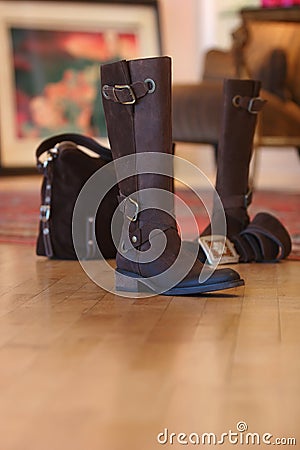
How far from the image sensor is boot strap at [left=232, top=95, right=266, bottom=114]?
71.4 inches

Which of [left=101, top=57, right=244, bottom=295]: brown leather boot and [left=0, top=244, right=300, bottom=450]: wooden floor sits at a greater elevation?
[left=101, top=57, right=244, bottom=295]: brown leather boot

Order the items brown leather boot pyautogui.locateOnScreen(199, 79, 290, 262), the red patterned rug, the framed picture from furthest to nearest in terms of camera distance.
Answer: the framed picture → the red patterned rug → brown leather boot pyautogui.locateOnScreen(199, 79, 290, 262)

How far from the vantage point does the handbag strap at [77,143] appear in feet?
6.05

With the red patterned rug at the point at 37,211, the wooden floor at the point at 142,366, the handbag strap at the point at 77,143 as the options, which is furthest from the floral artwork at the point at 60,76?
the wooden floor at the point at 142,366

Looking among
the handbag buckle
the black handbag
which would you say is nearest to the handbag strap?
the black handbag

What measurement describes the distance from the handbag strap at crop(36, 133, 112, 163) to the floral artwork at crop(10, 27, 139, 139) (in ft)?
9.77

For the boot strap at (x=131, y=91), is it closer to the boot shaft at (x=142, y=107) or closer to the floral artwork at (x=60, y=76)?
the boot shaft at (x=142, y=107)

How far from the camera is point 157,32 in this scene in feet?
16.4

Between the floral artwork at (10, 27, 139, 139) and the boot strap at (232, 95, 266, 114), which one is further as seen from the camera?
the floral artwork at (10, 27, 139, 139)

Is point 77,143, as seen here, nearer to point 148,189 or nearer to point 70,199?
point 70,199

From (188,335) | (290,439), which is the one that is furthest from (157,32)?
(290,439)

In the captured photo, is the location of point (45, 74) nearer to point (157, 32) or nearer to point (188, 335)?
point (157, 32)

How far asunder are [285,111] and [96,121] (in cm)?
161

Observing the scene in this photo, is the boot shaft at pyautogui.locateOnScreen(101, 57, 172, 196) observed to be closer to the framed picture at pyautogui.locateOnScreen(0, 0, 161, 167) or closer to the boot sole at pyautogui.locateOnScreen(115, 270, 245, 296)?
the boot sole at pyautogui.locateOnScreen(115, 270, 245, 296)
